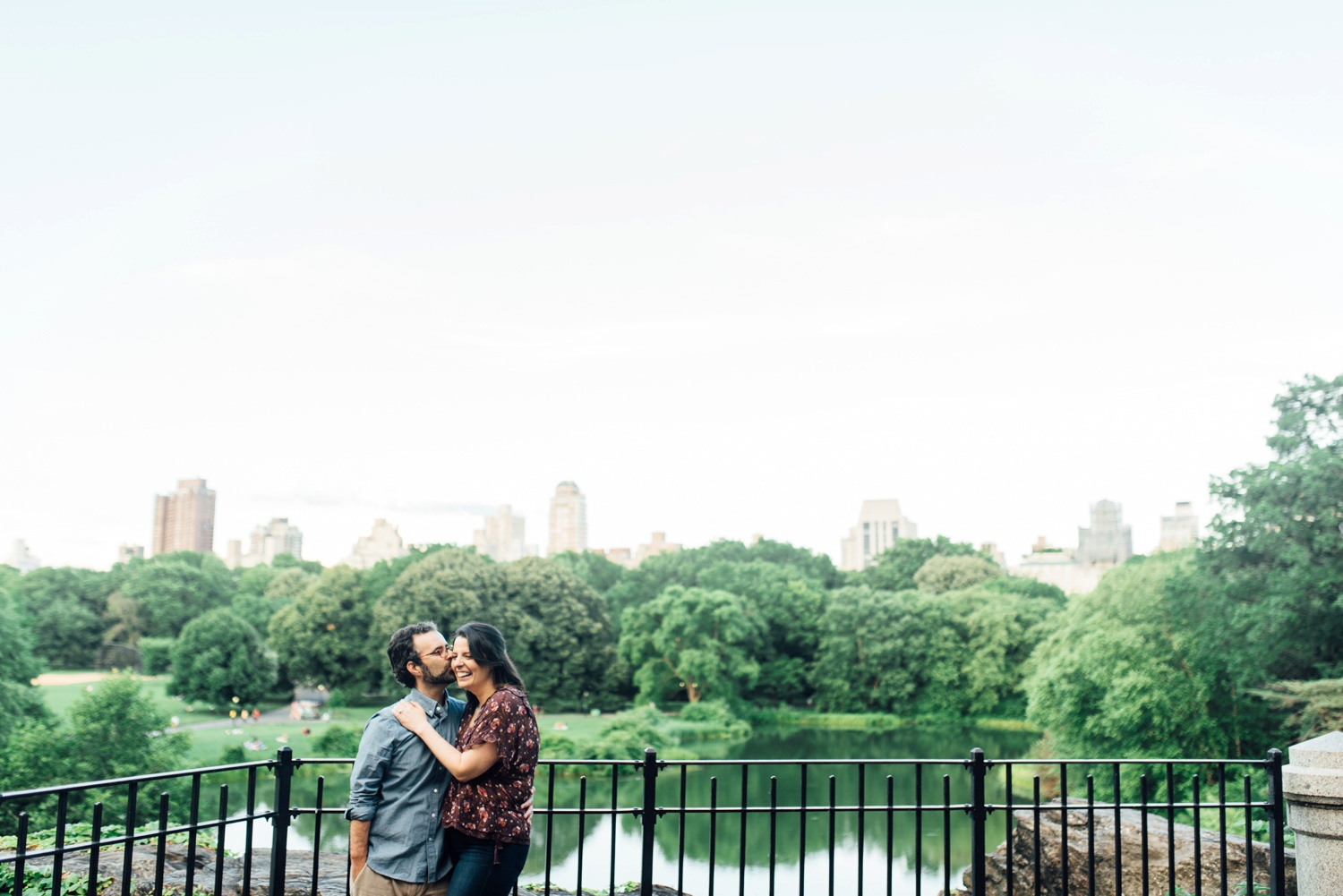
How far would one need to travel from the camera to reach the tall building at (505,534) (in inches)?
5581

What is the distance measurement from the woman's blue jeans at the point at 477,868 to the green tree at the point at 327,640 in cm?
4175

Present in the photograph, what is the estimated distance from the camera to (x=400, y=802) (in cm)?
356

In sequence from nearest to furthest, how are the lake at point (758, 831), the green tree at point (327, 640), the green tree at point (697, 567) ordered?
the lake at point (758, 831) → the green tree at point (327, 640) → the green tree at point (697, 567)

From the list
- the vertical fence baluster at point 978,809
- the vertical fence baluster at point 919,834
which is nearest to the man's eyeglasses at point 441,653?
the vertical fence baluster at point 919,834

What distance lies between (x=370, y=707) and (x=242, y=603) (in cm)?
1543

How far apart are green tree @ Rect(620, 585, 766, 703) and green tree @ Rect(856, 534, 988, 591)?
19435 millimetres

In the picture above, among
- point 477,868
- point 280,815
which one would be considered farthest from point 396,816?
point 280,815

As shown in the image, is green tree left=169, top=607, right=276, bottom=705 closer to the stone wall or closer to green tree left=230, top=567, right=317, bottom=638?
green tree left=230, top=567, right=317, bottom=638

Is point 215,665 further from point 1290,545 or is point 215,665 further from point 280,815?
point 280,815

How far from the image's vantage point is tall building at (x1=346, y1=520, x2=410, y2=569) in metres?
116

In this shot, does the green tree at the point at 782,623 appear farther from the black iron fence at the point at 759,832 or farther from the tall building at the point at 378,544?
the tall building at the point at 378,544

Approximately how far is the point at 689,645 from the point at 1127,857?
35559 mm

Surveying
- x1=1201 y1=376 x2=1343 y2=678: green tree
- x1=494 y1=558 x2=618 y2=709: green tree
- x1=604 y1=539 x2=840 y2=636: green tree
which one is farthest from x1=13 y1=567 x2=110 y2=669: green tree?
x1=1201 y1=376 x2=1343 y2=678: green tree

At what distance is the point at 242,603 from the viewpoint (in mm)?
55812
